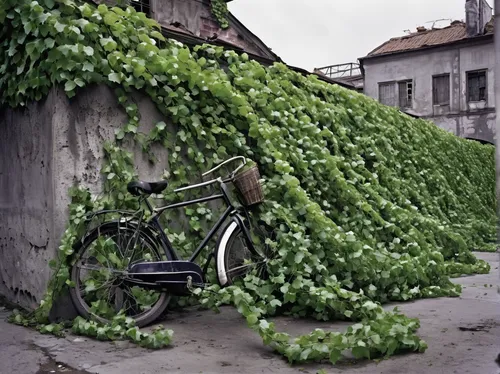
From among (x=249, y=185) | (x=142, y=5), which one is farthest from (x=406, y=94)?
(x=249, y=185)

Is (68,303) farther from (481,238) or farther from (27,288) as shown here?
(481,238)

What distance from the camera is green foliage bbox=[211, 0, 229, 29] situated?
16077 mm

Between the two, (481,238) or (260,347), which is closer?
(260,347)

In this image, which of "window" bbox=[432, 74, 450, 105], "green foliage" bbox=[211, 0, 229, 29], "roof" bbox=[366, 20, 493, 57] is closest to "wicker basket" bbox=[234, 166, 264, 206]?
"green foliage" bbox=[211, 0, 229, 29]

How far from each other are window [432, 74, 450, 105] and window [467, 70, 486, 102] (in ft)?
3.51

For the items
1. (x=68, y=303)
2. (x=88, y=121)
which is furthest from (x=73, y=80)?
(x=68, y=303)

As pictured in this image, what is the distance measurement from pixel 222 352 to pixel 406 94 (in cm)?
2897

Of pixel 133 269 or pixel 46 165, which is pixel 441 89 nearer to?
pixel 46 165

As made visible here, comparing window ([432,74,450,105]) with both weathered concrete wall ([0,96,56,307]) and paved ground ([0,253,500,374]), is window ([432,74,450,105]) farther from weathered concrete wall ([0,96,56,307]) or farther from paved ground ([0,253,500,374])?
weathered concrete wall ([0,96,56,307])

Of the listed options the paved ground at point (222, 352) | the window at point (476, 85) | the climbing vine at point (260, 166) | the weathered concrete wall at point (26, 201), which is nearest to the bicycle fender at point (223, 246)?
the climbing vine at point (260, 166)

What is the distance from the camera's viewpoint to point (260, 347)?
3.58 m

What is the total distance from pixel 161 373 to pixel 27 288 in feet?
6.63

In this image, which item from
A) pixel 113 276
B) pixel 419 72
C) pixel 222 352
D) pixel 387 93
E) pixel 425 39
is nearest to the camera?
pixel 222 352

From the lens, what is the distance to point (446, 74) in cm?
2883
